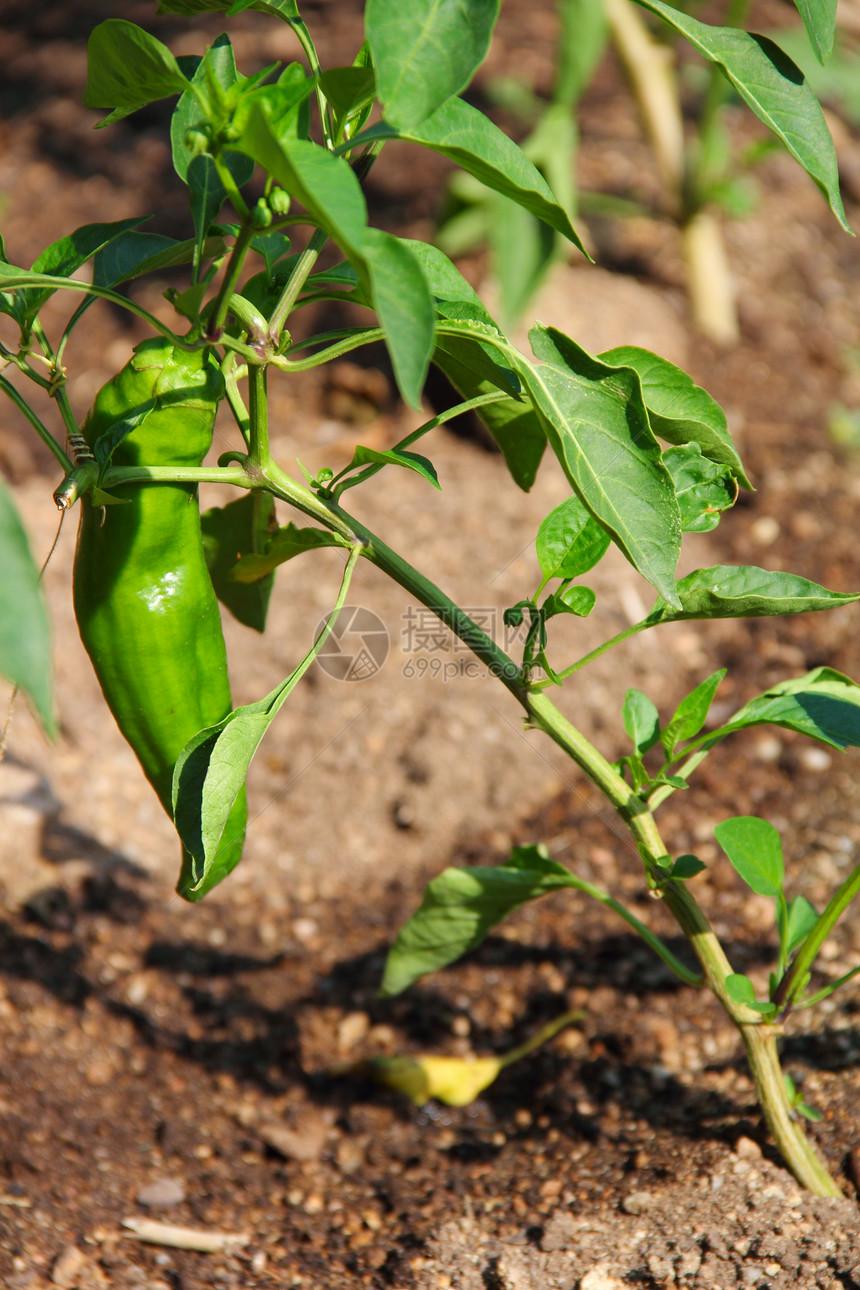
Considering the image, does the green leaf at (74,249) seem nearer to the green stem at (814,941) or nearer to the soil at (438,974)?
the green stem at (814,941)

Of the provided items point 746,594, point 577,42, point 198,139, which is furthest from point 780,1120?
point 577,42

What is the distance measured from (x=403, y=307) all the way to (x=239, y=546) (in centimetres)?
52

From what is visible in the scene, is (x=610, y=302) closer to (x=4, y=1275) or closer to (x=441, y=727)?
(x=441, y=727)

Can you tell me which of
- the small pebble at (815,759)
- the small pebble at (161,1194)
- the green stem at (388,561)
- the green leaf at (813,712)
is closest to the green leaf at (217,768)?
the green stem at (388,561)

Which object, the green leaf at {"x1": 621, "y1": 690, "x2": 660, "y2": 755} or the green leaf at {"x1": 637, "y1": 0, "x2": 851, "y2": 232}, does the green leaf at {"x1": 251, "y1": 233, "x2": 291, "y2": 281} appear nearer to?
the green leaf at {"x1": 637, "y1": 0, "x2": 851, "y2": 232}

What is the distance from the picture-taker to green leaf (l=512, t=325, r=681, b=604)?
675 millimetres

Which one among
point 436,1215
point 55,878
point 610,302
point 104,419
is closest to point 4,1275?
point 436,1215

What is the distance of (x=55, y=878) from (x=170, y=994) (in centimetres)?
28

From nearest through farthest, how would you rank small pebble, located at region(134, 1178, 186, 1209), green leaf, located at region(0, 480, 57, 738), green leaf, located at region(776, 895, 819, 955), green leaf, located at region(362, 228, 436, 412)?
green leaf, located at region(0, 480, 57, 738)
green leaf, located at region(362, 228, 436, 412)
green leaf, located at region(776, 895, 819, 955)
small pebble, located at region(134, 1178, 186, 1209)

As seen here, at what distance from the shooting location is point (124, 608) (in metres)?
0.89

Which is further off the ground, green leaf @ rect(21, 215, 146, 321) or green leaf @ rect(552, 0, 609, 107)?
green leaf @ rect(552, 0, 609, 107)

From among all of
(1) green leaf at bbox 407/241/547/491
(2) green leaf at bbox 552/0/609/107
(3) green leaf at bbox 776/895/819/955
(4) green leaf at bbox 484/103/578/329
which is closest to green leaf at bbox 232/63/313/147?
(1) green leaf at bbox 407/241/547/491

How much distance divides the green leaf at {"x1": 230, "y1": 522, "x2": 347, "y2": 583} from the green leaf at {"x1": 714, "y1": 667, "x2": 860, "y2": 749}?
0.39 metres

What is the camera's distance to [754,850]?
0.88 m
